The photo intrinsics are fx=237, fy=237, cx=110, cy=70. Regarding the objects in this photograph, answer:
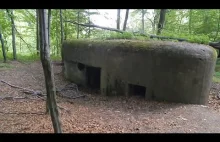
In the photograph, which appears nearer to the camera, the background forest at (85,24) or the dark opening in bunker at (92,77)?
the dark opening in bunker at (92,77)

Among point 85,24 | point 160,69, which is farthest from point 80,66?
point 85,24

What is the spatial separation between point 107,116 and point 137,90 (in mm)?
2541

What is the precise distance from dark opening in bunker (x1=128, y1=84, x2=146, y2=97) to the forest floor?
0.29 metres

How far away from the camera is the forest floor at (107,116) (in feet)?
16.6

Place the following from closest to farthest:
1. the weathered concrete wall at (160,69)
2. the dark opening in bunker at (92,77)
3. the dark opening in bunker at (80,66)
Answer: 1. the weathered concrete wall at (160,69)
2. the dark opening in bunker at (92,77)
3. the dark opening in bunker at (80,66)

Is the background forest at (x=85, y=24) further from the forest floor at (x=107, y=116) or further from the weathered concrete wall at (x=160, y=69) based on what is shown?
the forest floor at (x=107, y=116)

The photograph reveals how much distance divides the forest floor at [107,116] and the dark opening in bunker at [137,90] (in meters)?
0.29

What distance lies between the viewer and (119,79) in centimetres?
816

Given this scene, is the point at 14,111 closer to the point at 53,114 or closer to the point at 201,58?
the point at 53,114

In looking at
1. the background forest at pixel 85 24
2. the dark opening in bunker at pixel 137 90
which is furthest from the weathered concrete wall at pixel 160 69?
the background forest at pixel 85 24

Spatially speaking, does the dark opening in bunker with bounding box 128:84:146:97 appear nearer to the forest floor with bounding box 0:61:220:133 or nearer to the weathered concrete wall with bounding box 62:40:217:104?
the weathered concrete wall with bounding box 62:40:217:104

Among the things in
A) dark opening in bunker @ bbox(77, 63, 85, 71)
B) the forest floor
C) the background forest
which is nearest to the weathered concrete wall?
the forest floor

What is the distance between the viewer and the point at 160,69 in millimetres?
7352
